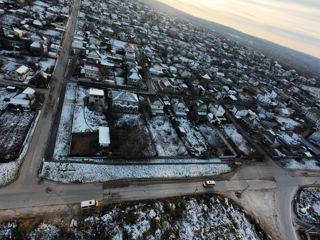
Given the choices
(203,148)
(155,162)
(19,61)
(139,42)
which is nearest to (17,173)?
(155,162)

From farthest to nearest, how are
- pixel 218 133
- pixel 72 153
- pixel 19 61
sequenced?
pixel 19 61
pixel 218 133
pixel 72 153

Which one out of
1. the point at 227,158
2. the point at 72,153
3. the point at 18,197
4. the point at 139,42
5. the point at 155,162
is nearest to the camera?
the point at 18,197

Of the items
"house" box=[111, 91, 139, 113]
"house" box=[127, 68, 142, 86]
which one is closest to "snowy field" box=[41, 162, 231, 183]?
"house" box=[111, 91, 139, 113]

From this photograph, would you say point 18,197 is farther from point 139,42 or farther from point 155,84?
point 139,42

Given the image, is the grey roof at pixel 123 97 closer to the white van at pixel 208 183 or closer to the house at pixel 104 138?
the house at pixel 104 138

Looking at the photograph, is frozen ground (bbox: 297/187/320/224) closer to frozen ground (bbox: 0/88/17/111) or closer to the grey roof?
the grey roof

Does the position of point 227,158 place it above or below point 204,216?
above

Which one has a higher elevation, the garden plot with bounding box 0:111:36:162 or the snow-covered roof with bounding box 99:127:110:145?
the snow-covered roof with bounding box 99:127:110:145
